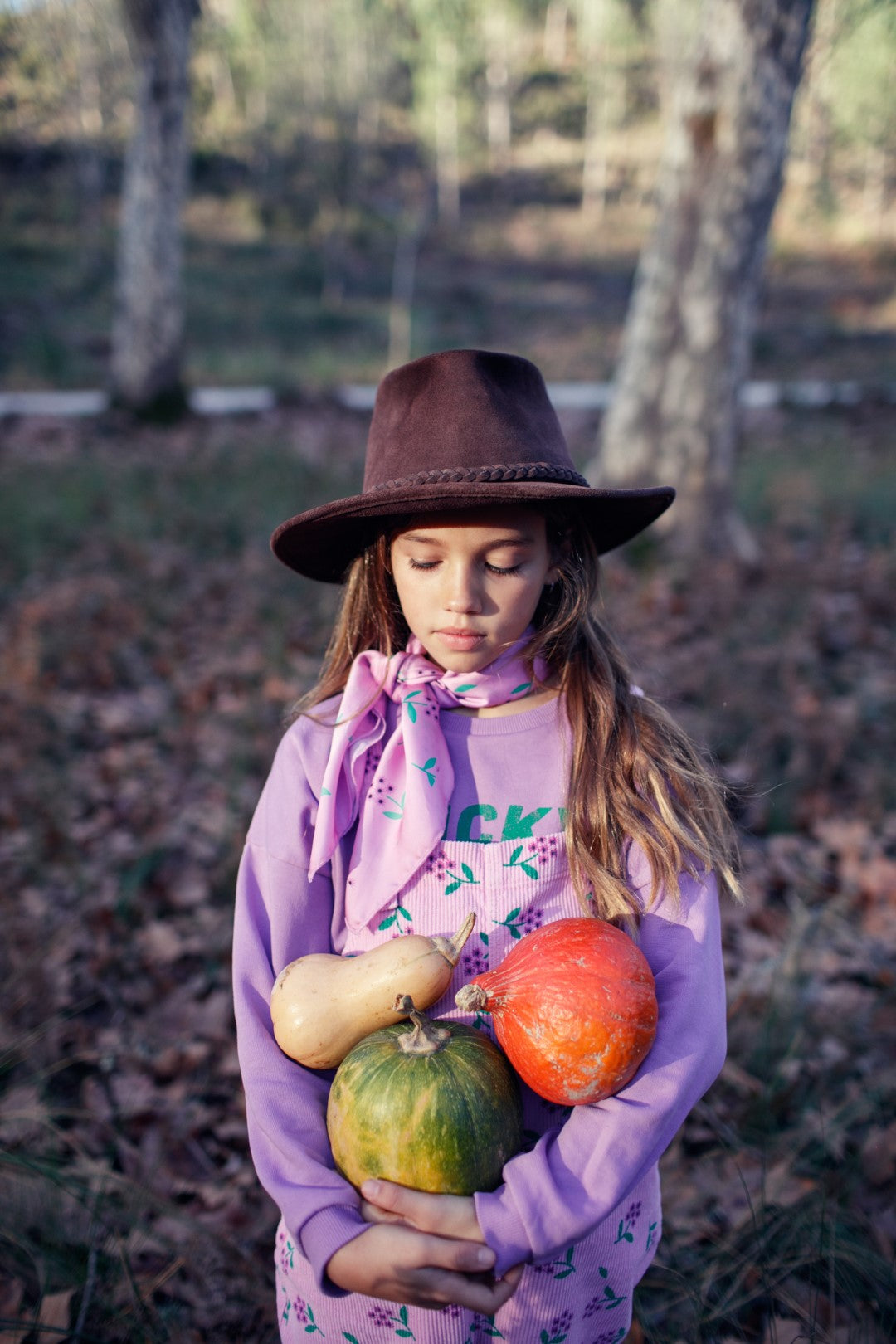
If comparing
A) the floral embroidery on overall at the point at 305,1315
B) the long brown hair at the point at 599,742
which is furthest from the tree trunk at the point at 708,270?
the floral embroidery on overall at the point at 305,1315

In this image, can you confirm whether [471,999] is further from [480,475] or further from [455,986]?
[480,475]

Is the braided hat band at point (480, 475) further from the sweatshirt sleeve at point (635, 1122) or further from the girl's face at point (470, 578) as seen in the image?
the sweatshirt sleeve at point (635, 1122)

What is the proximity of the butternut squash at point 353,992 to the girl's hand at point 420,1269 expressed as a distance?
12.5 inches

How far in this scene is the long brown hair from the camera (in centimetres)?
177

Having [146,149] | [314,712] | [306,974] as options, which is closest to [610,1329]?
[306,974]

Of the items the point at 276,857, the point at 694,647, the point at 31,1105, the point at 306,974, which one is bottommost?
the point at 31,1105

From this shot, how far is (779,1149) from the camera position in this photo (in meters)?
2.69

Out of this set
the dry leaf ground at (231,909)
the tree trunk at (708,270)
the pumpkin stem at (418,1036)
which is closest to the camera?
the pumpkin stem at (418,1036)

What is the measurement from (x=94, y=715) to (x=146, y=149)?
377 inches

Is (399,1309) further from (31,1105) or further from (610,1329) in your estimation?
(31,1105)

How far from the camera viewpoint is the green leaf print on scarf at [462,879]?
5.84 ft

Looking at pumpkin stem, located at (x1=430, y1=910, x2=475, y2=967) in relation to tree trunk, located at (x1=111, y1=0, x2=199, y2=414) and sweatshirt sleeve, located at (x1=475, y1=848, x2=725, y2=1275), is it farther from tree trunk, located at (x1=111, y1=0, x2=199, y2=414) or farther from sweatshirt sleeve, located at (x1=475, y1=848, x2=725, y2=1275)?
tree trunk, located at (x1=111, y1=0, x2=199, y2=414)

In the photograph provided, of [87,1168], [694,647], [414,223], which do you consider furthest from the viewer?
[414,223]

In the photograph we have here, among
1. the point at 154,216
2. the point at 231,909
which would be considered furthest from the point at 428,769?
the point at 154,216
